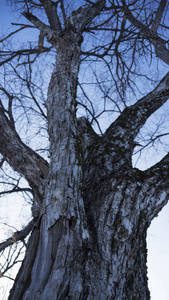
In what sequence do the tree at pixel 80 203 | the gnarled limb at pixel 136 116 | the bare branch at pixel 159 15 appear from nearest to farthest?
1. the tree at pixel 80 203
2. the gnarled limb at pixel 136 116
3. the bare branch at pixel 159 15

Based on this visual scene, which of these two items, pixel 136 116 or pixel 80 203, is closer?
pixel 80 203

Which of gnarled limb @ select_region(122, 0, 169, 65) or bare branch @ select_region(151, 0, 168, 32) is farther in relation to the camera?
bare branch @ select_region(151, 0, 168, 32)

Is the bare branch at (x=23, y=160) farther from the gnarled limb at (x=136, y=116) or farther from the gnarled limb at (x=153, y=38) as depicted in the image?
the gnarled limb at (x=153, y=38)

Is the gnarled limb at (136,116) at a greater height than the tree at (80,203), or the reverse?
the gnarled limb at (136,116)

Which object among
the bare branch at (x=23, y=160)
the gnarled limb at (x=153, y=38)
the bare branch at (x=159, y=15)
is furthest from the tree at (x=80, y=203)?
the bare branch at (x=159, y=15)

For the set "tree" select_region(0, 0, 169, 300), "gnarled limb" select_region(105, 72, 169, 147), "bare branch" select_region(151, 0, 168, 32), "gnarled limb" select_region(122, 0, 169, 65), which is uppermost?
"bare branch" select_region(151, 0, 168, 32)

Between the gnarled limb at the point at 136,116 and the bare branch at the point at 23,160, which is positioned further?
the gnarled limb at the point at 136,116


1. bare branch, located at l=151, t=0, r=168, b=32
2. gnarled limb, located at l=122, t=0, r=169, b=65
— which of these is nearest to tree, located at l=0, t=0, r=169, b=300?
gnarled limb, located at l=122, t=0, r=169, b=65

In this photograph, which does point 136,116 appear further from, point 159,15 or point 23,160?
point 159,15

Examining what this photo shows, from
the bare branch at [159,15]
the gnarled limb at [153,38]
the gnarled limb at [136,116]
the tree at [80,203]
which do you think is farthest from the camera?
the bare branch at [159,15]

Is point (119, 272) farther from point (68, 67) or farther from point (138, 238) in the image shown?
point (68, 67)

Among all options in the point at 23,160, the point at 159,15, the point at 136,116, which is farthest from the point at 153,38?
the point at 23,160

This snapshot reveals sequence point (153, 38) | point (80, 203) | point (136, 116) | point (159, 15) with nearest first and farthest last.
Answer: point (80, 203)
point (136, 116)
point (153, 38)
point (159, 15)

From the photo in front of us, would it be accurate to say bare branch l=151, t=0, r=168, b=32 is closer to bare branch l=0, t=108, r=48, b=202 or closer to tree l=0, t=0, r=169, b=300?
tree l=0, t=0, r=169, b=300
